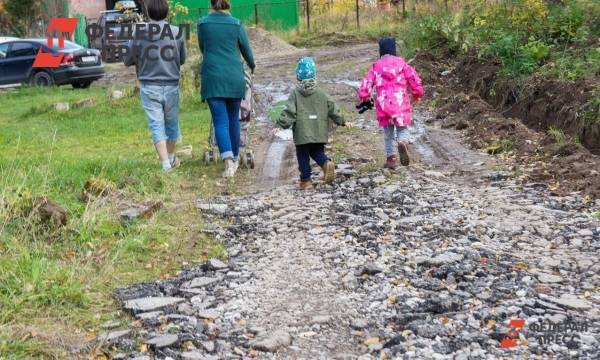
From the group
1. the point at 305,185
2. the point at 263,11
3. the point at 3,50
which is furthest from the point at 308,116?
the point at 263,11

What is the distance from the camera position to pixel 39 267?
5.12 metres

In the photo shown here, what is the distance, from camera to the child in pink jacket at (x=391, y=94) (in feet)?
28.7

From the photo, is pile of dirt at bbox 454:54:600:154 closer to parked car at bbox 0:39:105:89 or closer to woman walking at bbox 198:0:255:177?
woman walking at bbox 198:0:255:177

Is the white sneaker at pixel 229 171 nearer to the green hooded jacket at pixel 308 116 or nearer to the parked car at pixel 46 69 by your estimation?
the green hooded jacket at pixel 308 116

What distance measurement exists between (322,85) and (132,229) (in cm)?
1081

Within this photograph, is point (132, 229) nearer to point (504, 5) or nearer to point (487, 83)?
point (487, 83)

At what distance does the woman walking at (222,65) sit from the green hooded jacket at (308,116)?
2.15ft

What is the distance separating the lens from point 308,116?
8234 millimetres

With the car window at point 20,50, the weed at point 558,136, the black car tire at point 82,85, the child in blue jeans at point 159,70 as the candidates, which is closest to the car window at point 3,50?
the car window at point 20,50

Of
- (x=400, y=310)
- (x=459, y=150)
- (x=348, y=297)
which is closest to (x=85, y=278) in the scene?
(x=348, y=297)

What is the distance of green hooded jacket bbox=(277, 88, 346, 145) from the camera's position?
820cm

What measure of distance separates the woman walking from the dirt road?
923 mm

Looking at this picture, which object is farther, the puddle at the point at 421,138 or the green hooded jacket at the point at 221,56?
the puddle at the point at 421,138

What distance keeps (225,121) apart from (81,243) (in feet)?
9.60
